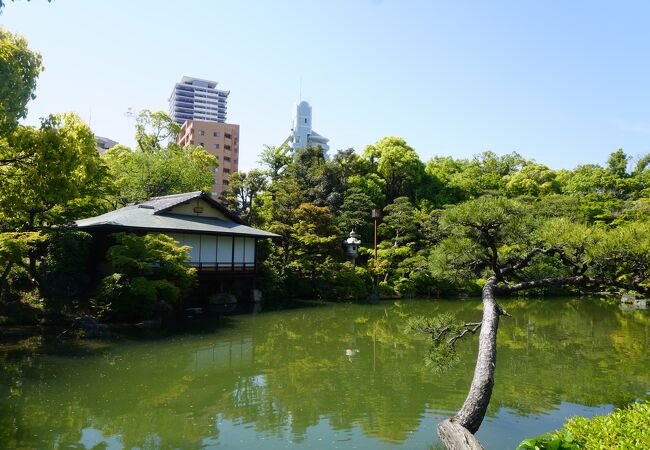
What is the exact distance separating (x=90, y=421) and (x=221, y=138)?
4611cm

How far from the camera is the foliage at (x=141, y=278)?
470 inches

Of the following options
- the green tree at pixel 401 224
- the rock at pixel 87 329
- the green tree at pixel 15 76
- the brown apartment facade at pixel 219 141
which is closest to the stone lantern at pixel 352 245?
the green tree at pixel 401 224

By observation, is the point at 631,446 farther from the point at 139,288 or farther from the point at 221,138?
the point at 221,138

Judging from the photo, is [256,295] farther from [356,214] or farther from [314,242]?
[356,214]

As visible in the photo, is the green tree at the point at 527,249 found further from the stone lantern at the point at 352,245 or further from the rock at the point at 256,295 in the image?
the stone lantern at the point at 352,245

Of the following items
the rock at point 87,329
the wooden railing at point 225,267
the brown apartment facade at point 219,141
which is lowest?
the rock at point 87,329

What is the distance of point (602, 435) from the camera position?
9.08 ft

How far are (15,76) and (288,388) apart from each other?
7.53 metres

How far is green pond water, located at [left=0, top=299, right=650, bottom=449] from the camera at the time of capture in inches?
207

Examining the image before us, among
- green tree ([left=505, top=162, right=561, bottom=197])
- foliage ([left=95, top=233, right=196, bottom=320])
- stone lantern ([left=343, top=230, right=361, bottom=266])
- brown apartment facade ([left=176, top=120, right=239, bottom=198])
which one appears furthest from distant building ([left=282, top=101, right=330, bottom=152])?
foliage ([left=95, top=233, right=196, bottom=320])

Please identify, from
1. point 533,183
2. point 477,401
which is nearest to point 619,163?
point 533,183

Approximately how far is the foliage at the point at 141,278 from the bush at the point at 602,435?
1108 centimetres

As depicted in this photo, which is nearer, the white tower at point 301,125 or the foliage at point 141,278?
the foliage at point 141,278

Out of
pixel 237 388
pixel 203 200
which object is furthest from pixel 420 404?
pixel 203 200
